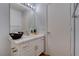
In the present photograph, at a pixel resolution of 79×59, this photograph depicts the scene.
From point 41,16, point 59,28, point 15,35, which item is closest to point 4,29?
point 15,35

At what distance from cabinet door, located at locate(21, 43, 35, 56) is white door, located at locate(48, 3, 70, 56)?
0.34 metres

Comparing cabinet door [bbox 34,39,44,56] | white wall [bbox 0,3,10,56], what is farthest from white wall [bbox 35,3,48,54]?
white wall [bbox 0,3,10,56]

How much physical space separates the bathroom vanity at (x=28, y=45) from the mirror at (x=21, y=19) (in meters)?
0.15

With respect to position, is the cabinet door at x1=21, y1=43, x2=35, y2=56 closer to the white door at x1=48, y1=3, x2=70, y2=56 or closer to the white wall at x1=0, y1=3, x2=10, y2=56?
the white wall at x1=0, y1=3, x2=10, y2=56

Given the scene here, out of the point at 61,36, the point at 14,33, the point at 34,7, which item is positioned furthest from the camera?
the point at 61,36

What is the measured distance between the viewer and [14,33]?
1.43 m

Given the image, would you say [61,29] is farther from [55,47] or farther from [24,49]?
[24,49]

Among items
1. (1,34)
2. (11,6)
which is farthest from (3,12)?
(1,34)

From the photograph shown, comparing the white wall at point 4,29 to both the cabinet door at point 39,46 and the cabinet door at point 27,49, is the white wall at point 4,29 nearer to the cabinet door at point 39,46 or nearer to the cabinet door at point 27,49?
the cabinet door at point 27,49

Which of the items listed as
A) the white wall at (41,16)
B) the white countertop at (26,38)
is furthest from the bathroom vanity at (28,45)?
the white wall at (41,16)

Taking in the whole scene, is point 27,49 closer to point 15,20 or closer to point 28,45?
point 28,45

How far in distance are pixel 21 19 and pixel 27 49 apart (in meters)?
0.51

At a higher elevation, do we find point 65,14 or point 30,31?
point 65,14

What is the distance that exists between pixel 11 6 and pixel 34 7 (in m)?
0.38
